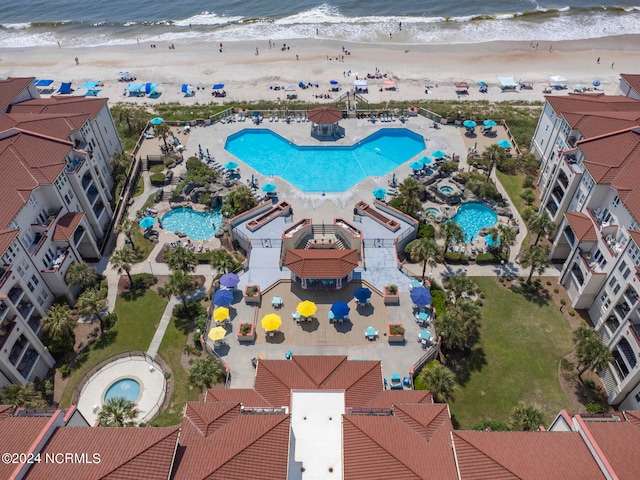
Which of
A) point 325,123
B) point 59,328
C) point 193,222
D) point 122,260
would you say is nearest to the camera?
point 59,328

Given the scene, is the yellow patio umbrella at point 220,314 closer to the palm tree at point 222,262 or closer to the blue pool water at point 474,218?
the palm tree at point 222,262

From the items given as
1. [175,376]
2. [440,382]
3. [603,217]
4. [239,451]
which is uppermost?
[239,451]

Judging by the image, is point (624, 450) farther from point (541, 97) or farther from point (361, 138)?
point (541, 97)

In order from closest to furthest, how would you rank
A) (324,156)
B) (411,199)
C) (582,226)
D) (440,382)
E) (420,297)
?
(440,382) < (420,297) < (582,226) < (411,199) < (324,156)

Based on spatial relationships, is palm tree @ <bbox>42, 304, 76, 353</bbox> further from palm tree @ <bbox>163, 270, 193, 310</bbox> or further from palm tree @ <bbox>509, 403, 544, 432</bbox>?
palm tree @ <bbox>509, 403, 544, 432</bbox>

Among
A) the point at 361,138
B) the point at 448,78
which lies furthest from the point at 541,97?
the point at 361,138

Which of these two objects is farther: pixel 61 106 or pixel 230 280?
pixel 61 106

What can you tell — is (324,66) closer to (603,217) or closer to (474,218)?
(474,218)

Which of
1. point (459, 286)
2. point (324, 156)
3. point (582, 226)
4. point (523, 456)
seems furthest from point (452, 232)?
point (324, 156)
